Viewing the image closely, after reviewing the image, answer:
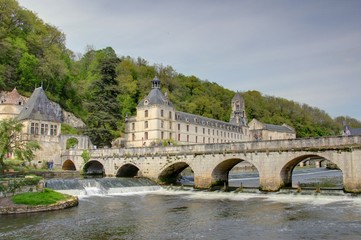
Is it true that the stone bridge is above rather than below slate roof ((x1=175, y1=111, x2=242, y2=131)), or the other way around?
below

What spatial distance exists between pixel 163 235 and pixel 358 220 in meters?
11.1

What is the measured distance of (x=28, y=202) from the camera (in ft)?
81.7

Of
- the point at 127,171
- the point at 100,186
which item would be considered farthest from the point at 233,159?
the point at 127,171

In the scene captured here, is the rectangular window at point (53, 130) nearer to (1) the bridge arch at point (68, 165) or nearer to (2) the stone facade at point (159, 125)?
(1) the bridge arch at point (68, 165)

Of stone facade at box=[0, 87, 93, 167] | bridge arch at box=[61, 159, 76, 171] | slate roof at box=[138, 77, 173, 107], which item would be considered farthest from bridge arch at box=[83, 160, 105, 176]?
slate roof at box=[138, 77, 173, 107]

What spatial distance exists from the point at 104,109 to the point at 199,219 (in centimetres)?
4693

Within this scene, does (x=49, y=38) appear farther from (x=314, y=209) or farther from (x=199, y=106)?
(x=314, y=209)

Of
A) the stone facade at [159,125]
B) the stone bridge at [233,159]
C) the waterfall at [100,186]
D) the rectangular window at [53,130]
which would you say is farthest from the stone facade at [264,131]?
the waterfall at [100,186]

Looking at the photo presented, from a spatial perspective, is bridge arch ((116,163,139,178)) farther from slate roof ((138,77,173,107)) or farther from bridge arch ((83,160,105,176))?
slate roof ((138,77,173,107))

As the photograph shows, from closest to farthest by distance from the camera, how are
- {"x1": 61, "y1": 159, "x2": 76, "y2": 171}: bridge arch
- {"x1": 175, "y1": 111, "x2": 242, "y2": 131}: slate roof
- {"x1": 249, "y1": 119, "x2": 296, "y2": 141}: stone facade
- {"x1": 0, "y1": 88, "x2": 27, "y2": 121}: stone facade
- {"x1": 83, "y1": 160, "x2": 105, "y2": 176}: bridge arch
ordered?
1. {"x1": 83, "y1": 160, "x2": 105, "y2": 176}: bridge arch
2. {"x1": 61, "y1": 159, "x2": 76, "y2": 171}: bridge arch
3. {"x1": 0, "y1": 88, "x2": 27, "y2": 121}: stone facade
4. {"x1": 175, "y1": 111, "x2": 242, "y2": 131}: slate roof
5. {"x1": 249, "y1": 119, "x2": 296, "y2": 141}: stone facade

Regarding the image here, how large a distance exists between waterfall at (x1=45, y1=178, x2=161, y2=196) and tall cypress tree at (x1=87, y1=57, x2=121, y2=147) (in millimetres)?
22899

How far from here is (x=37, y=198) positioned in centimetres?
2558

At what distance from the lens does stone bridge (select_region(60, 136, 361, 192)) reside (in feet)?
102

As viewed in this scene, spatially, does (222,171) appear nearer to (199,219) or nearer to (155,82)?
(199,219)
